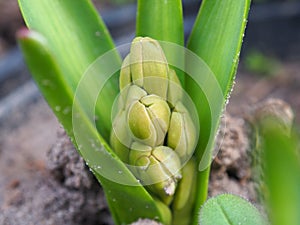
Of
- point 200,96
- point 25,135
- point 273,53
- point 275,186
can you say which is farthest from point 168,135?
point 273,53

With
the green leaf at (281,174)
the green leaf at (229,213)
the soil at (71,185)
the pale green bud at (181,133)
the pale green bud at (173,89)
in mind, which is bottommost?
the soil at (71,185)

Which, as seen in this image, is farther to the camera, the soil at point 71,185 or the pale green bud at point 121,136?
the soil at point 71,185

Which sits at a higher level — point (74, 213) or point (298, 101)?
point (74, 213)

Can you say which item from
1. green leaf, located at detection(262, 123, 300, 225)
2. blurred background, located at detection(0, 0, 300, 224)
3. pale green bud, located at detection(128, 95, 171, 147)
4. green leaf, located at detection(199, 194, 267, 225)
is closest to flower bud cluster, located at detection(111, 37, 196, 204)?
pale green bud, located at detection(128, 95, 171, 147)

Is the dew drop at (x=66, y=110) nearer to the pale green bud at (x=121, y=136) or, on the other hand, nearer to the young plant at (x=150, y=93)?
the young plant at (x=150, y=93)

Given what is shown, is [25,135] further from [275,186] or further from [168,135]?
[275,186]

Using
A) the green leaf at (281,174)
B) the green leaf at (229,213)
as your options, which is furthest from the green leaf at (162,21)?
the green leaf at (281,174)
